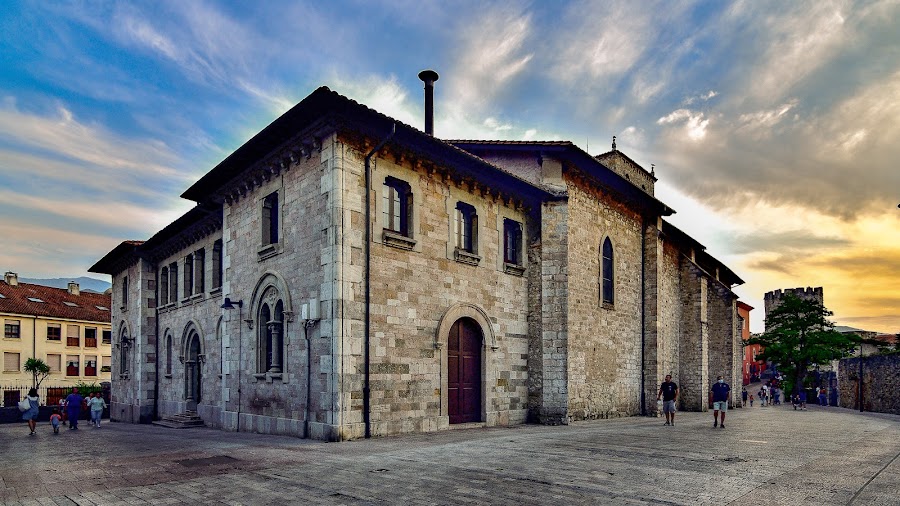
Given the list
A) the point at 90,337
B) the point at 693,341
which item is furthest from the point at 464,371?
the point at 90,337

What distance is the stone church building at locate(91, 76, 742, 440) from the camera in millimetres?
12352

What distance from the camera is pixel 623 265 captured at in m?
21.1

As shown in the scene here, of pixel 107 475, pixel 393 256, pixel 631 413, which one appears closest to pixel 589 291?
pixel 631 413

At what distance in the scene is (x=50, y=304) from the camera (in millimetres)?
45625

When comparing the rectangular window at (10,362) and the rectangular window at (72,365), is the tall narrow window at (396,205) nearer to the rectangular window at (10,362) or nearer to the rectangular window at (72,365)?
the rectangular window at (10,362)

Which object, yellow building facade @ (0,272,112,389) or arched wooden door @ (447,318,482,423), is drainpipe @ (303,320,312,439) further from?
yellow building facade @ (0,272,112,389)

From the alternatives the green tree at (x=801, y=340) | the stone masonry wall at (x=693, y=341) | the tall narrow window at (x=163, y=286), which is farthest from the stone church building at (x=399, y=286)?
the green tree at (x=801, y=340)

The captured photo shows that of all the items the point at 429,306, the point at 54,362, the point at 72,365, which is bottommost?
the point at 72,365

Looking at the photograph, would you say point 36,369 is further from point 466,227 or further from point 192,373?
point 466,227

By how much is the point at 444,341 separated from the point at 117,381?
21489 millimetres

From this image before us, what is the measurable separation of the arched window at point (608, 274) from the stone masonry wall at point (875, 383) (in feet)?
56.1

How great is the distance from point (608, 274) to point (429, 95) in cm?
879

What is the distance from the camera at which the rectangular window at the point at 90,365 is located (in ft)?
152

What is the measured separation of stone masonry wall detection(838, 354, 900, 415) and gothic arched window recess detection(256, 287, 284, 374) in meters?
28.4
